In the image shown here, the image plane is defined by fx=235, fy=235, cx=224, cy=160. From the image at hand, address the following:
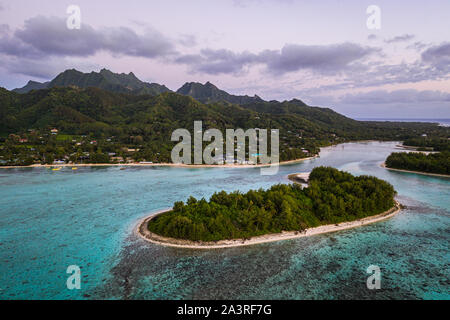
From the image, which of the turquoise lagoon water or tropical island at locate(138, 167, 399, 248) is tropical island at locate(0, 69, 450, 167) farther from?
tropical island at locate(138, 167, 399, 248)

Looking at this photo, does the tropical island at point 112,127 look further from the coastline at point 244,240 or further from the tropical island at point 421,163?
the coastline at point 244,240

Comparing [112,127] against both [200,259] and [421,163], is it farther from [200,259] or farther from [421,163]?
[421,163]

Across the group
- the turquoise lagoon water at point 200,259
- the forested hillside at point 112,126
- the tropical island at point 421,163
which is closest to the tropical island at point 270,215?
the turquoise lagoon water at point 200,259

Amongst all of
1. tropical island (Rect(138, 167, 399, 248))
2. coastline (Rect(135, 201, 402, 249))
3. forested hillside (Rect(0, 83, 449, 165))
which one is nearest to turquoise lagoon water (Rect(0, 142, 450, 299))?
coastline (Rect(135, 201, 402, 249))

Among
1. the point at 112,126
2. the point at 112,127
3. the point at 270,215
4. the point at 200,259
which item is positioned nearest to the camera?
the point at 200,259

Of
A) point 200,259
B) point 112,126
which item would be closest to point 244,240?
point 200,259

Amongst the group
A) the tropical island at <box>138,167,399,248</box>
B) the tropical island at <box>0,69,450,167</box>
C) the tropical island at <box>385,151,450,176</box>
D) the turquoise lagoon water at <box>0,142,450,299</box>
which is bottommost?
the turquoise lagoon water at <box>0,142,450,299</box>
